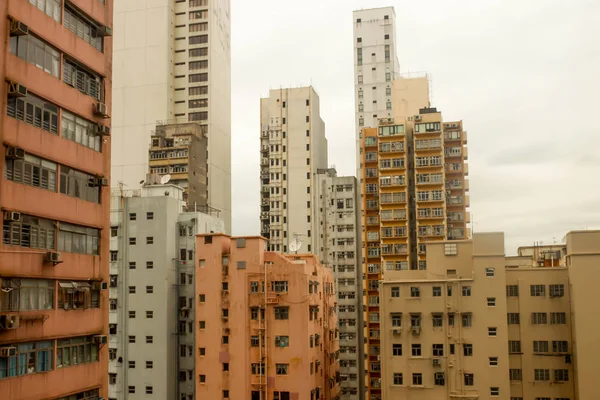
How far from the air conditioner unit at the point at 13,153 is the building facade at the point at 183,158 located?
185ft

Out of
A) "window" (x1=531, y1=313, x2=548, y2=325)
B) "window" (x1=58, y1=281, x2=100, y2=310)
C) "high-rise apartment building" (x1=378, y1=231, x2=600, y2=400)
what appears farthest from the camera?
"window" (x1=531, y1=313, x2=548, y2=325)

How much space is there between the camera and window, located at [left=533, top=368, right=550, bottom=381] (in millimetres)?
50812

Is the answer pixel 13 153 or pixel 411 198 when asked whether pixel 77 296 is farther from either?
pixel 411 198

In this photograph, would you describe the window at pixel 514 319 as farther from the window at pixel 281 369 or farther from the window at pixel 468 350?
the window at pixel 281 369

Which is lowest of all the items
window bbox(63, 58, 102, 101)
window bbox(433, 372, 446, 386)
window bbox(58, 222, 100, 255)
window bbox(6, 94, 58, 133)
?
window bbox(433, 372, 446, 386)

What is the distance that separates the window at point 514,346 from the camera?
2030 inches

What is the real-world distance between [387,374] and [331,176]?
52892 mm

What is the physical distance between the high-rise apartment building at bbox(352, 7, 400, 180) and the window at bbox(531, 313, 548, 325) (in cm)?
5900

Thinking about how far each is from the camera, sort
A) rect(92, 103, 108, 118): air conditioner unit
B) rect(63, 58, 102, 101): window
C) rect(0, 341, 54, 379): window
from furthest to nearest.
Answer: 1. rect(92, 103, 108, 118): air conditioner unit
2. rect(63, 58, 102, 101): window
3. rect(0, 341, 54, 379): window

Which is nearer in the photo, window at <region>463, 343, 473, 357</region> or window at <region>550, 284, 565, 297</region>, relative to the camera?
window at <region>550, 284, 565, 297</region>

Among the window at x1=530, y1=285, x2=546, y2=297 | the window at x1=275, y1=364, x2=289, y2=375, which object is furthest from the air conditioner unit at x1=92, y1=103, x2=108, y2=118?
the window at x1=530, y1=285, x2=546, y2=297

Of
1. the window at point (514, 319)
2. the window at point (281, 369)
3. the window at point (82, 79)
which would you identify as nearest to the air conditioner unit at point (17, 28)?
the window at point (82, 79)

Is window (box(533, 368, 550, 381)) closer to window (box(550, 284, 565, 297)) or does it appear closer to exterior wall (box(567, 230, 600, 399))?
exterior wall (box(567, 230, 600, 399))

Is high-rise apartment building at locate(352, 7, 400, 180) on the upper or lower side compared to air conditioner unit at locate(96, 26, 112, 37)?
upper
